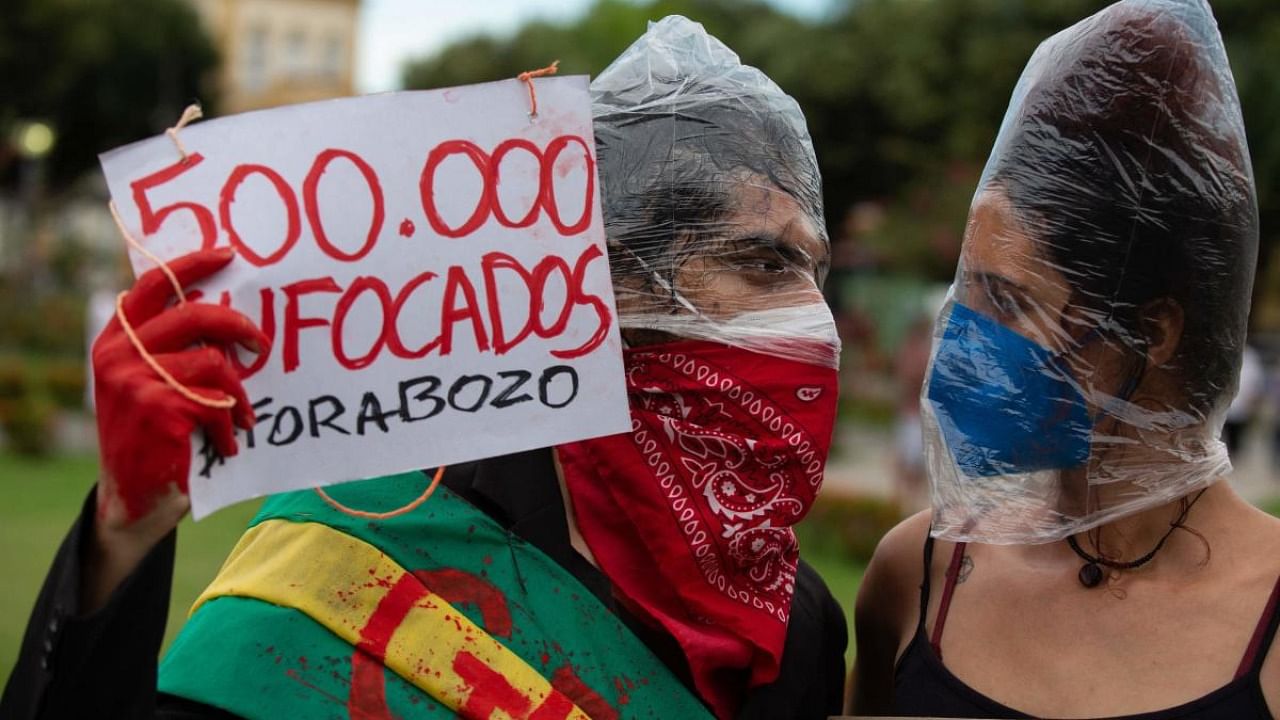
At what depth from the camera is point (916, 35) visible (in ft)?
93.3

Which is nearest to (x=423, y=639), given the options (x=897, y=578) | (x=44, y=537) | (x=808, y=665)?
(x=808, y=665)

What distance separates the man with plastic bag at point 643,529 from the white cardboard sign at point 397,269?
233mm

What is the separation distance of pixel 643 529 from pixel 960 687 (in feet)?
1.88

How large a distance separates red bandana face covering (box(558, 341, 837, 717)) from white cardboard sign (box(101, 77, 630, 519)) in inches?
12.6

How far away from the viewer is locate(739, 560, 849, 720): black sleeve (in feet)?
7.90

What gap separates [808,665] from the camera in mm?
2506

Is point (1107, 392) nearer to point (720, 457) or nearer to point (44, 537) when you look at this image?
point (720, 457)

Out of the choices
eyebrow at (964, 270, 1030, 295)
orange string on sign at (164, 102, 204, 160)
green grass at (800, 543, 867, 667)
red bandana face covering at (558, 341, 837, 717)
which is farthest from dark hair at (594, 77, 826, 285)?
green grass at (800, 543, 867, 667)

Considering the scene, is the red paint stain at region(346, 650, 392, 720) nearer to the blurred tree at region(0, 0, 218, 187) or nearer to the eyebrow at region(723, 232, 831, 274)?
the eyebrow at region(723, 232, 831, 274)

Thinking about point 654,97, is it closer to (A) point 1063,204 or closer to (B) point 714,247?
(B) point 714,247

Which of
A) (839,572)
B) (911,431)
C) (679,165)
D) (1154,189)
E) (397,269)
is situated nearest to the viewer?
(397,269)

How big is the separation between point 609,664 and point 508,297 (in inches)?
25.2

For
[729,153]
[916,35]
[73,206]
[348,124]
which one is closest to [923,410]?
[729,153]

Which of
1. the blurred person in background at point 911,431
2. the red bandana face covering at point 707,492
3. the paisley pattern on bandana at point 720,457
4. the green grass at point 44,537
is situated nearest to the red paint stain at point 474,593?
the red bandana face covering at point 707,492
